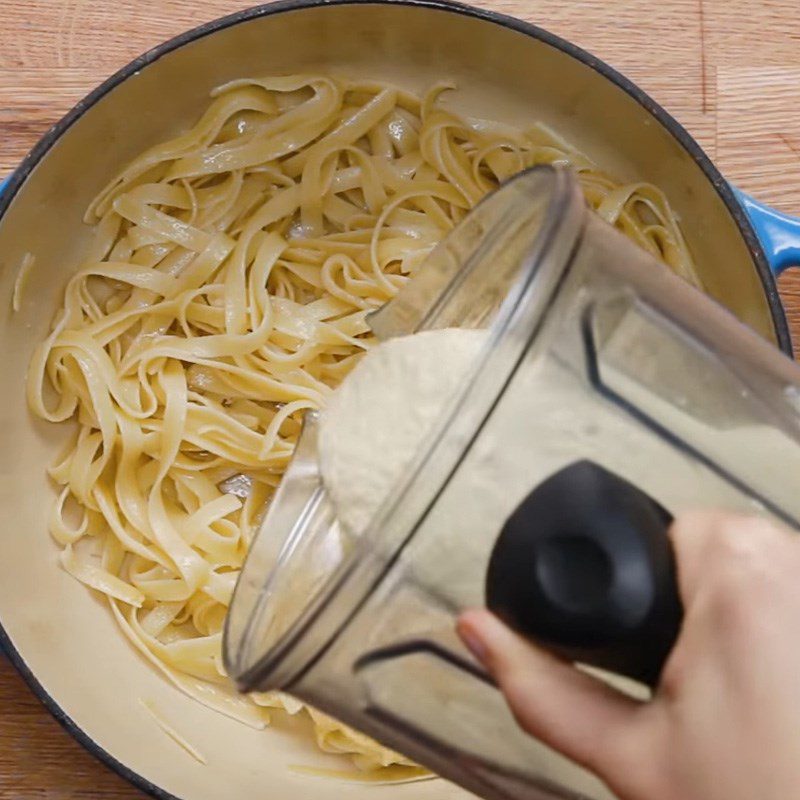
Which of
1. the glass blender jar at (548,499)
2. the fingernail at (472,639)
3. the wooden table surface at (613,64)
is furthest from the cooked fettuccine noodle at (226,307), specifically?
the fingernail at (472,639)

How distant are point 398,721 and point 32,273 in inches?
27.2

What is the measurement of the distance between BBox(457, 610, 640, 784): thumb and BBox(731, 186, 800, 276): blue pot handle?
561mm

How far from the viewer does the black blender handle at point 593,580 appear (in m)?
0.56

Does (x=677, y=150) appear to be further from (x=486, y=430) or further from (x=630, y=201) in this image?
(x=486, y=430)

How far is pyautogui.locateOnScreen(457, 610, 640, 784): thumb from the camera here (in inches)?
22.2

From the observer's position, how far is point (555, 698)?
0.57 meters

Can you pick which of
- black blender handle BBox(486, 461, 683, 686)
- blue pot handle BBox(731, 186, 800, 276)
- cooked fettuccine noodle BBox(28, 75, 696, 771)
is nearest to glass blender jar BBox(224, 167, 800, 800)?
black blender handle BBox(486, 461, 683, 686)

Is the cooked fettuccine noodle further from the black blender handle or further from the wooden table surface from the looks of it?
the black blender handle

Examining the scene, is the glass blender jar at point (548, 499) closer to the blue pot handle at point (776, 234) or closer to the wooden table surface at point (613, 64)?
the blue pot handle at point (776, 234)

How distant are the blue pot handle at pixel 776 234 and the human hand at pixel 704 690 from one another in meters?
0.46

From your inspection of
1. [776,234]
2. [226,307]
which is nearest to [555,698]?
[776,234]

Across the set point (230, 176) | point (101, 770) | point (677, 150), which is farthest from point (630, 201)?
point (101, 770)

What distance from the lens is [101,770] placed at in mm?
1129

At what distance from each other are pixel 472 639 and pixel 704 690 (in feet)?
0.42
